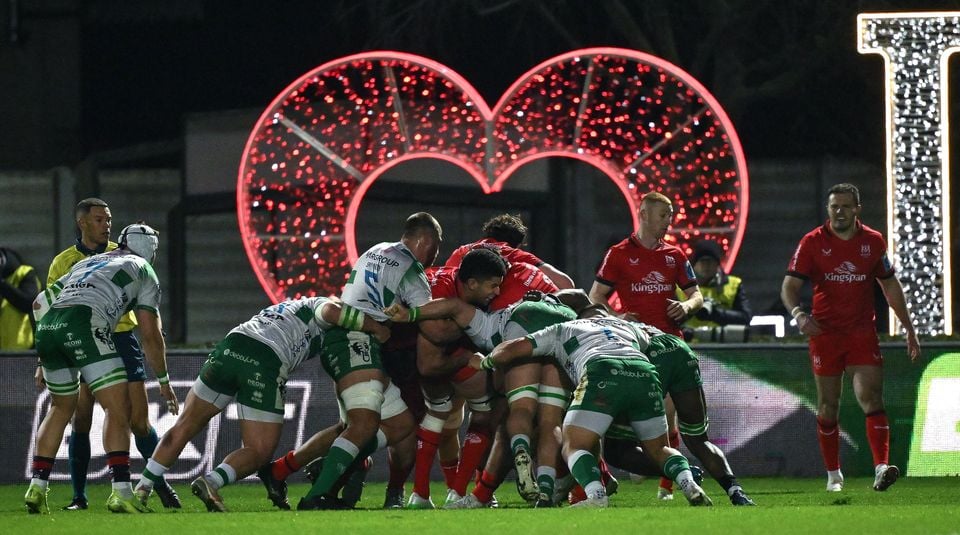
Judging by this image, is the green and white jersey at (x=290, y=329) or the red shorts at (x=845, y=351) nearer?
the green and white jersey at (x=290, y=329)

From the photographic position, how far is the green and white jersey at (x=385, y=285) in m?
10.2

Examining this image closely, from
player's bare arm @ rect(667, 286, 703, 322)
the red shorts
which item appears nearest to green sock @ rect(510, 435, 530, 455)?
player's bare arm @ rect(667, 286, 703, 322)

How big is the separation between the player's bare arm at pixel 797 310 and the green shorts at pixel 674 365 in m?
1.45

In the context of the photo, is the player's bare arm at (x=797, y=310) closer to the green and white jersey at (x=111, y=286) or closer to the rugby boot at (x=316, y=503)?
the rugby boot at (x=316, y=503)

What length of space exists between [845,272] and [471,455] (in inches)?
117

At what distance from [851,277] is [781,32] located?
1076 centimetres

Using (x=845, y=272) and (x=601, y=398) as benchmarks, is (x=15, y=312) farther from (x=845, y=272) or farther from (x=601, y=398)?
(x=845, y=272)

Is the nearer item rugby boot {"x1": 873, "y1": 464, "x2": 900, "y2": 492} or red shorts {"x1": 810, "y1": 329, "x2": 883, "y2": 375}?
rugby boot {"x1": 873, "y1": 464, "x2": 900, "y2": 492}

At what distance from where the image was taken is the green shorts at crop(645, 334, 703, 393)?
10.2m

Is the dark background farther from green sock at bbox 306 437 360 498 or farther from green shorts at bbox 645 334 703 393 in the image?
green sock at bbox 306 437 360 498

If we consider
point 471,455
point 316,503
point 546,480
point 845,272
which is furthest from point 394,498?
point 845,272

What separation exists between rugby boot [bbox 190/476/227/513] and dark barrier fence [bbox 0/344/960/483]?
313cm

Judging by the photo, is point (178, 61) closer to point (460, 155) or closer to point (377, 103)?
point (377, 103)

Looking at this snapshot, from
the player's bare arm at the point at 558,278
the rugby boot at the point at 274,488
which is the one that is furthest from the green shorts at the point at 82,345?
the player's bare arm at the point at 558,278
